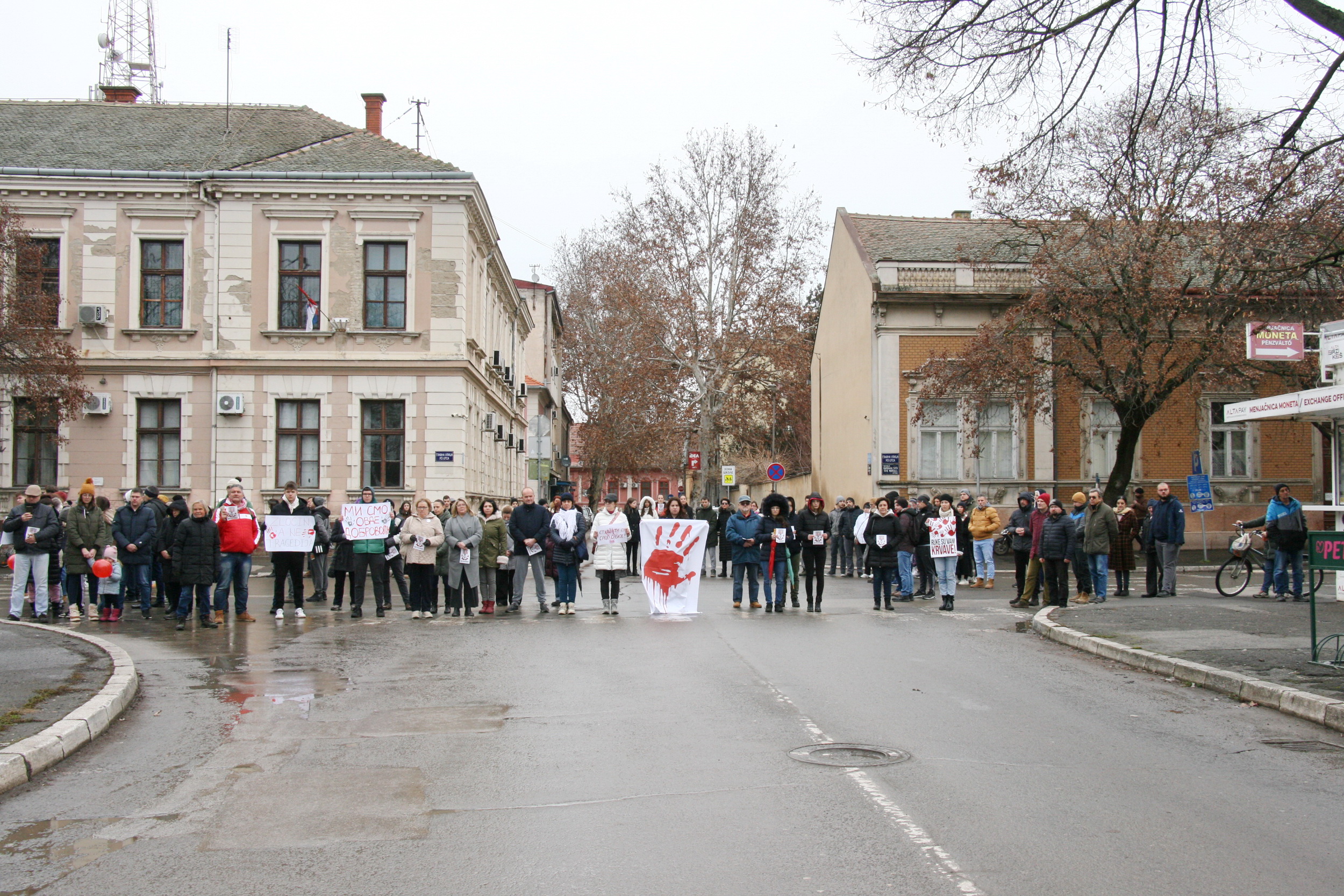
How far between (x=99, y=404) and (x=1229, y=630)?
2739 cm

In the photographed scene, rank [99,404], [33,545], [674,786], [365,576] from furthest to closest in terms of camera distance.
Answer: [99,404] → [365,576] → [33,545] → [674,786]

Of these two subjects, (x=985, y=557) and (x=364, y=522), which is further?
(x=985, y=557)

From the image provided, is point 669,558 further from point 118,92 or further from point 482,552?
point 118,92

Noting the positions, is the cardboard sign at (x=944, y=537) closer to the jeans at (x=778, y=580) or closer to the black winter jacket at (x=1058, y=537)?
the black winter jacket at (x=1058, y=537)

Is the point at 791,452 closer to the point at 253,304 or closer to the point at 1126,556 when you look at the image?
the point at 253,304

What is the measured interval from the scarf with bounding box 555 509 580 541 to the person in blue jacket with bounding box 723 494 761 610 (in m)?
2.32

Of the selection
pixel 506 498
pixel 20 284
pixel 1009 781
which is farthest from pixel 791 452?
pixel 1009 781

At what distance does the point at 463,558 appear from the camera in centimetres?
1695

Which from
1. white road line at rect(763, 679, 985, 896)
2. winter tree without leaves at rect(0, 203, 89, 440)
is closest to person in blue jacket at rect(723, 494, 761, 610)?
white road line at rect(763, 679, 985, 896)

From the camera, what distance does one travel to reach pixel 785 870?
503cm

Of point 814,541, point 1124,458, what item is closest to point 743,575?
point 814,541

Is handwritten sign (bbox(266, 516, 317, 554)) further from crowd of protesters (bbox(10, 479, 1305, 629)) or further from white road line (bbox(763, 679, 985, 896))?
white road line (bbox(763, 679, 985, 896))

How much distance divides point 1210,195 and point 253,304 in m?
23.4

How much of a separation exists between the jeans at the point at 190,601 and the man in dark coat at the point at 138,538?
3.24 feet
